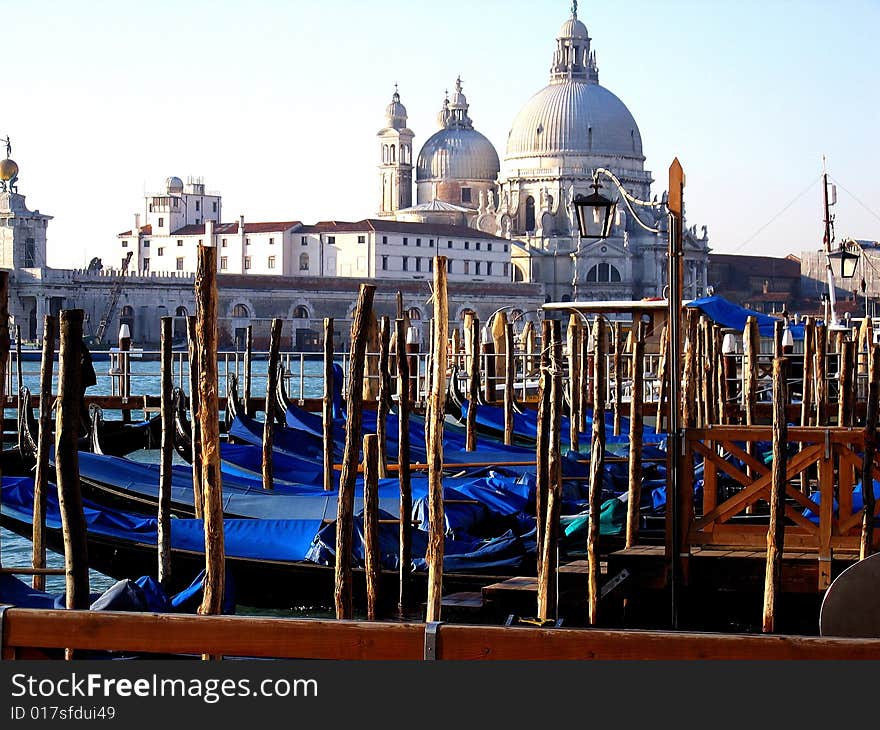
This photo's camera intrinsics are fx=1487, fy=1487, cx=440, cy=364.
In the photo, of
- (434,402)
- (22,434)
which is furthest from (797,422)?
(434,402)

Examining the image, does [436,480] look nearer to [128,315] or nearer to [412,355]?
[412,355]

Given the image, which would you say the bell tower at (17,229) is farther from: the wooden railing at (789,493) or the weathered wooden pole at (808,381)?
the wooden railing at (789,493)

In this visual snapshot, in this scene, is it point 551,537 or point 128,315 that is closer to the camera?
point 551,537

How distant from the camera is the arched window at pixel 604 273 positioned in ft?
148

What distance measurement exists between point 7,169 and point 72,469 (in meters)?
33.2

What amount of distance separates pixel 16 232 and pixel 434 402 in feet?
104

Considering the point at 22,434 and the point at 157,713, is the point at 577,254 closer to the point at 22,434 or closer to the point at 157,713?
the point at 22,434

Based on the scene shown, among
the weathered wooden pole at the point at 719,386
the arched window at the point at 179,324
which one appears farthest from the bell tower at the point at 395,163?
the weathered wooden pole at the point at 719,386

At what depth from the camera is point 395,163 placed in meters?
49.7

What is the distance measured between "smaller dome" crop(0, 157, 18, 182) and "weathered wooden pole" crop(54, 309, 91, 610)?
108 ft

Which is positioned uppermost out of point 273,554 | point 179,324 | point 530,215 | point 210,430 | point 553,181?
point 553,181

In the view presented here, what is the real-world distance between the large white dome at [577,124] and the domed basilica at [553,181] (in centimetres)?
3

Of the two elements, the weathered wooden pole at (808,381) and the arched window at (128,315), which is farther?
the arched window at (128,315)

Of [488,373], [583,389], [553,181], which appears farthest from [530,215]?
[583,389]
